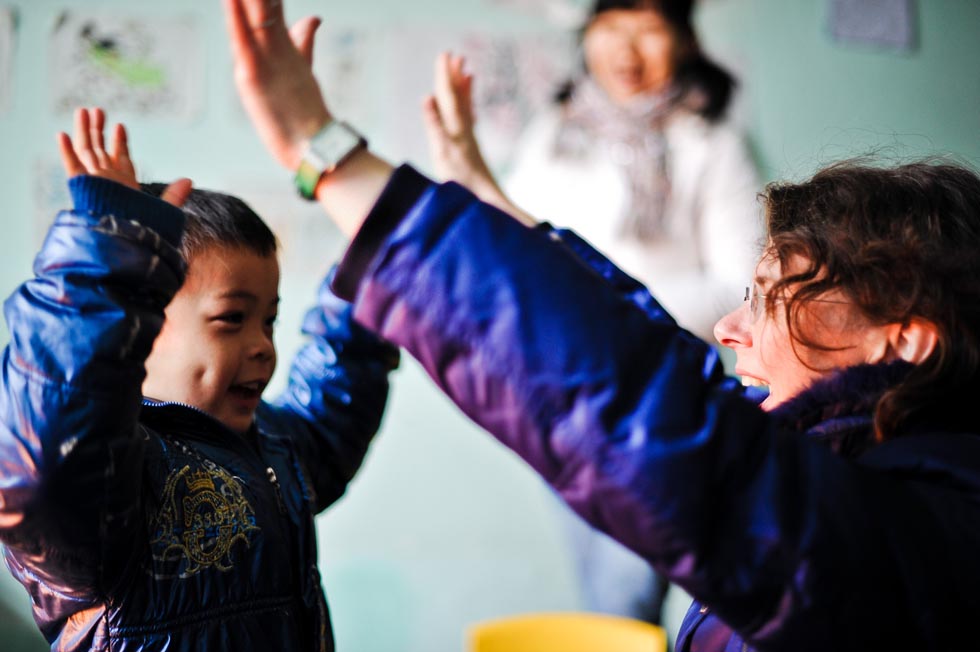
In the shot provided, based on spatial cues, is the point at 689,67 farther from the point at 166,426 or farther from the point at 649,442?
the point at 649,442

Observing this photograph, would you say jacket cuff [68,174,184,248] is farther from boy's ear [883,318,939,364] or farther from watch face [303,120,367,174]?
boy's ear [883,318,939,364]

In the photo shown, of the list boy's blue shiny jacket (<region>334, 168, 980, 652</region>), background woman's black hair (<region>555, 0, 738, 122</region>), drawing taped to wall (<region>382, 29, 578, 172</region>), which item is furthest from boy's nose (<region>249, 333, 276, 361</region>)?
background woman's black hair (<region>555, 0, 738, 122</region>)

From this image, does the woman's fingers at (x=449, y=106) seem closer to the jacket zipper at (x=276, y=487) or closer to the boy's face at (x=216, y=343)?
the boy's face at (x=216, y=343)

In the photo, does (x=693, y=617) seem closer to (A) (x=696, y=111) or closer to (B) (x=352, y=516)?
(B) (x=352, y=516)

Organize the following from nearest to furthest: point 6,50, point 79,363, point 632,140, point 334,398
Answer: point 79,363, point 334,398, point 6,50, point 632,140

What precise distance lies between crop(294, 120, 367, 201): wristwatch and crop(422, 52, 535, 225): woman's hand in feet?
1.98

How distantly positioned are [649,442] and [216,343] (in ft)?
2.33

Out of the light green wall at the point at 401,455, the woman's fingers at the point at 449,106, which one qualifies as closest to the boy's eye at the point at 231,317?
the woman's fingers at the point at 449,106

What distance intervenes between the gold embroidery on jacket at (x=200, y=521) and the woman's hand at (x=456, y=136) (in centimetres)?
46

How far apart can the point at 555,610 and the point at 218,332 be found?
1615 mm

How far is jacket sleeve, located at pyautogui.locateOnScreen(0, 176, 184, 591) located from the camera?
686mm

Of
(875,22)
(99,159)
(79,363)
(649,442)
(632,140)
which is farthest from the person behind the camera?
(875,22)

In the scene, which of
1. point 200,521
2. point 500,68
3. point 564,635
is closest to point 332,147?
point 200,521

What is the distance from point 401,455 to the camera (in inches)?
91.3
